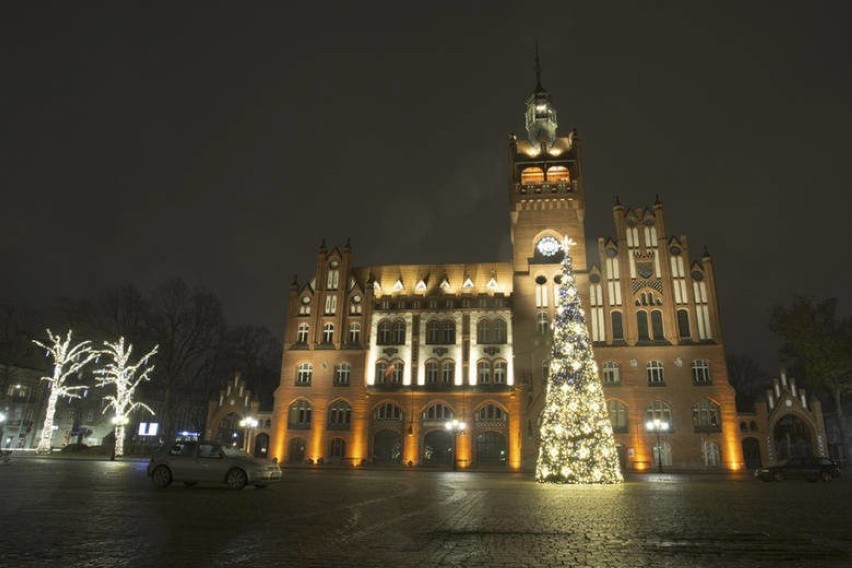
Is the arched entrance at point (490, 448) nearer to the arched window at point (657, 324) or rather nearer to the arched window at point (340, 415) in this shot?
the arched window at point (340, 415)

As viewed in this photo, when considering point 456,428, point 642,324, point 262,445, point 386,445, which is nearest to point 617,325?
point 642,324

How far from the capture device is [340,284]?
52.2 meters

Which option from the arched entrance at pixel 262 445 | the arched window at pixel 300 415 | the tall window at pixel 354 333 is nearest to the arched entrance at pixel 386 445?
the arched window at pixel 300 415

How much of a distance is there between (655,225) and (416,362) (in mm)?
25068

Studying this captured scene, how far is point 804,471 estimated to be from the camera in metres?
32.1

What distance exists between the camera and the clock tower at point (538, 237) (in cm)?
4762

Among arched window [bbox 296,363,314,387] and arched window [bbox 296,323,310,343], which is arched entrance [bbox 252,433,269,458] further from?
arched window [bbox 296,323,310,343]

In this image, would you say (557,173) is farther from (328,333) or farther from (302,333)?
(302,333)

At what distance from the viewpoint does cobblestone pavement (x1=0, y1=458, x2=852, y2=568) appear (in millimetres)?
7883

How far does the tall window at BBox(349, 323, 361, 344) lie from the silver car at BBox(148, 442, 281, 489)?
30610mm

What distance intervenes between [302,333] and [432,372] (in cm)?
1301

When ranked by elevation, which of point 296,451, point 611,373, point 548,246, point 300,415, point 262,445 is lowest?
point 296,451

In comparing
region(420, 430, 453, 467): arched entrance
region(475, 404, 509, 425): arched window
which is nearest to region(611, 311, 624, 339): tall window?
region(475, 404, 509, 425): arched window

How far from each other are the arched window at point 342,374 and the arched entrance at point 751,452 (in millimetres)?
34498
